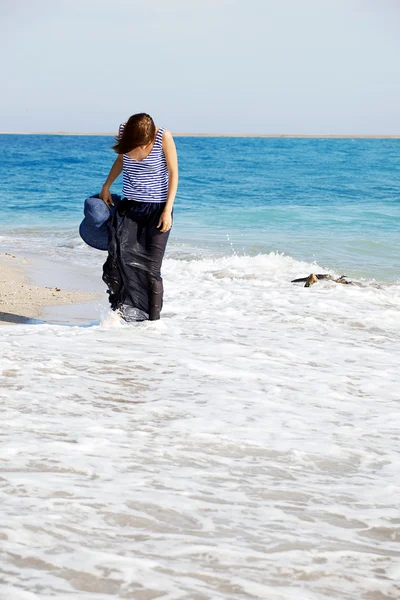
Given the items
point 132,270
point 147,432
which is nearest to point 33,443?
point 147,432

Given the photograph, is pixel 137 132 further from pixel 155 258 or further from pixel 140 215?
pixel 155 258

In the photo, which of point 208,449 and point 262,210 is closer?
point 208,449

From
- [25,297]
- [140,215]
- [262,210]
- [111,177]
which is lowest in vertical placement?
[25,297]

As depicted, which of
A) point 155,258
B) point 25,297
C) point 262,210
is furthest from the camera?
point 262,210

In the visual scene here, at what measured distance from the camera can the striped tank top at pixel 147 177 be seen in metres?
5.82

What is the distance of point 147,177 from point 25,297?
2656 millimetres

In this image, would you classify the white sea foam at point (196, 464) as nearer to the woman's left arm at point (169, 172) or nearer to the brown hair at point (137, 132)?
the woman's left arm at point (169, 172)

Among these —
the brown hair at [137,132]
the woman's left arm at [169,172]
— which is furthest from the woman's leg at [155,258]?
the brown hair at [137,132]

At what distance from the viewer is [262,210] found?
22203mm

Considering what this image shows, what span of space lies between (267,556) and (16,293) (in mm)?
6017

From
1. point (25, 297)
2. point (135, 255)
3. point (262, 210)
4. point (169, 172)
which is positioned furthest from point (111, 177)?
point (262, 210)

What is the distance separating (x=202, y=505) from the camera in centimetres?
295

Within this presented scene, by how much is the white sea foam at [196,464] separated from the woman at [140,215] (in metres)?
0.28

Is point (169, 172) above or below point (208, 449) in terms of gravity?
above
